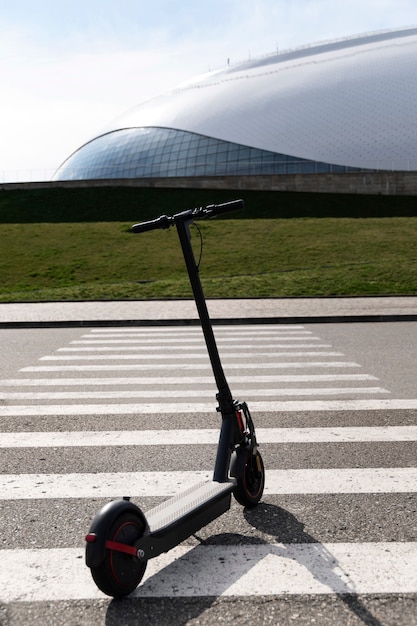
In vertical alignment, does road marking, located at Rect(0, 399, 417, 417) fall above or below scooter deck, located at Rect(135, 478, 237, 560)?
below

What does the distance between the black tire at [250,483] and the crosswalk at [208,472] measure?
9 cm

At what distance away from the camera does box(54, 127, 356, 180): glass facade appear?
165 feet

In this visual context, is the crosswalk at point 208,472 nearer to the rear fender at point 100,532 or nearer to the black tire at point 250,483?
the black tire at point 250,483

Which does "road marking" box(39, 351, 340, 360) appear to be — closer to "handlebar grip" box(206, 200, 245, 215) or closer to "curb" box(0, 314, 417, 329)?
"curb" box(0, 314, 417, 329)

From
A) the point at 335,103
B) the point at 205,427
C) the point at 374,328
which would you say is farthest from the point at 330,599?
the point at 335,103

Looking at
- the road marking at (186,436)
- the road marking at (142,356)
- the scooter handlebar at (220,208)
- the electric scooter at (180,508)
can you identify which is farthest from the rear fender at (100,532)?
the road marking at (142,356)

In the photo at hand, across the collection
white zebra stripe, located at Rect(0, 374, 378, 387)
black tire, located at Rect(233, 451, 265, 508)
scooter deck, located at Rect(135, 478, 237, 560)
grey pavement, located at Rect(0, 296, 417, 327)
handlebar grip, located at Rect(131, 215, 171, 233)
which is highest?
handlebar grip, located at Rect(131, 215, 171, 233)

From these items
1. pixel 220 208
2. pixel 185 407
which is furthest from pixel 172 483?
pixel 185 407

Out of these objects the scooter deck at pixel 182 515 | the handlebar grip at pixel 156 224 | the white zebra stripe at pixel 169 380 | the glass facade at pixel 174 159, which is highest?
the glass facade at pixel 174 159

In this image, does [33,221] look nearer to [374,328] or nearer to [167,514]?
[374,328]

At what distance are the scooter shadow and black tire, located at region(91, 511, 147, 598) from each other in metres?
0.08

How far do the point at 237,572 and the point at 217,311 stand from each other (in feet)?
41.0

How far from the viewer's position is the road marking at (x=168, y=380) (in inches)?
320

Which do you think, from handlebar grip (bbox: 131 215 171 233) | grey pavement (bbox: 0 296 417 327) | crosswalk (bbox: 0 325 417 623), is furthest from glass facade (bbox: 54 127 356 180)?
handlebar grip (bbox: 131 215 171 233)
